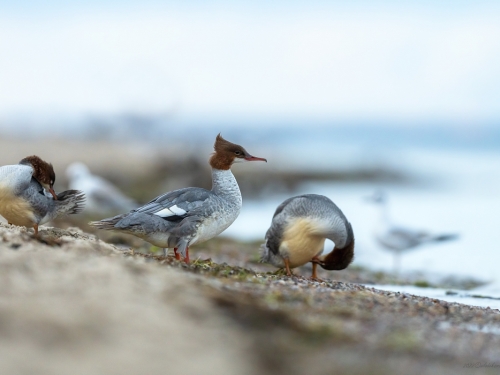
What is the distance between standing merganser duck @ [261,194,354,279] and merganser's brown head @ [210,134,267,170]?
771 mm

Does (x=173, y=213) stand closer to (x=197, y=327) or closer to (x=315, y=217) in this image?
(x=315, y=217)

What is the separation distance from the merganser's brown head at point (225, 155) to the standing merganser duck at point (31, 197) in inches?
56.6

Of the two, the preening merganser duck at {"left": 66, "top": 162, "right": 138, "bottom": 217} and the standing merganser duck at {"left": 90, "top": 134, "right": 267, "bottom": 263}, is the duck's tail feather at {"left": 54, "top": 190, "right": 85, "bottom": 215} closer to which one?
the standing merganser duck at {"left": 90, "top": 134, "right": 267, "bottom": 263}

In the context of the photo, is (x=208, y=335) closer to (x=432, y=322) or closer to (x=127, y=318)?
(x=127, y=318)

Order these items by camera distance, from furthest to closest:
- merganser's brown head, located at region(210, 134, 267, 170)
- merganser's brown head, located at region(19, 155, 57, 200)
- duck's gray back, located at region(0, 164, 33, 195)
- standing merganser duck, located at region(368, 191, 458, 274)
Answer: standing merganser duck, located at region(368, 191, 458, 274), merganser's brown head, located at region(210, 134, 267, 170), merganser's brown head, located at region(19, 155, 57, 200), duck's gray back, located at region(0, 164, 33, 195)

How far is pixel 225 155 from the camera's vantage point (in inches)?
→ 288

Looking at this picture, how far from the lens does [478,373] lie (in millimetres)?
3533

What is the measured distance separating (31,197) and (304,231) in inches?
104

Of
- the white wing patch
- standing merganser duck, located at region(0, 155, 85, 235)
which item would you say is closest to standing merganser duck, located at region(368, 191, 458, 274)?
the white wing patch

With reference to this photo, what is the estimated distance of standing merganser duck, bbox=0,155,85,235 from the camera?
646 centimetres

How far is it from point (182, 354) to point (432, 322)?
197 cm

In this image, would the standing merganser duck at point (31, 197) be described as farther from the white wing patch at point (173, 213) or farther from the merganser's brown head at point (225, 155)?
the merganser's brown head at point (225, 155)

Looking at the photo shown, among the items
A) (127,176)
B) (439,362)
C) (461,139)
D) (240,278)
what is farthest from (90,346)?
(461,139)

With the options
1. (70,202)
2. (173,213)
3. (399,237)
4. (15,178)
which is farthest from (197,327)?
(399,237)
